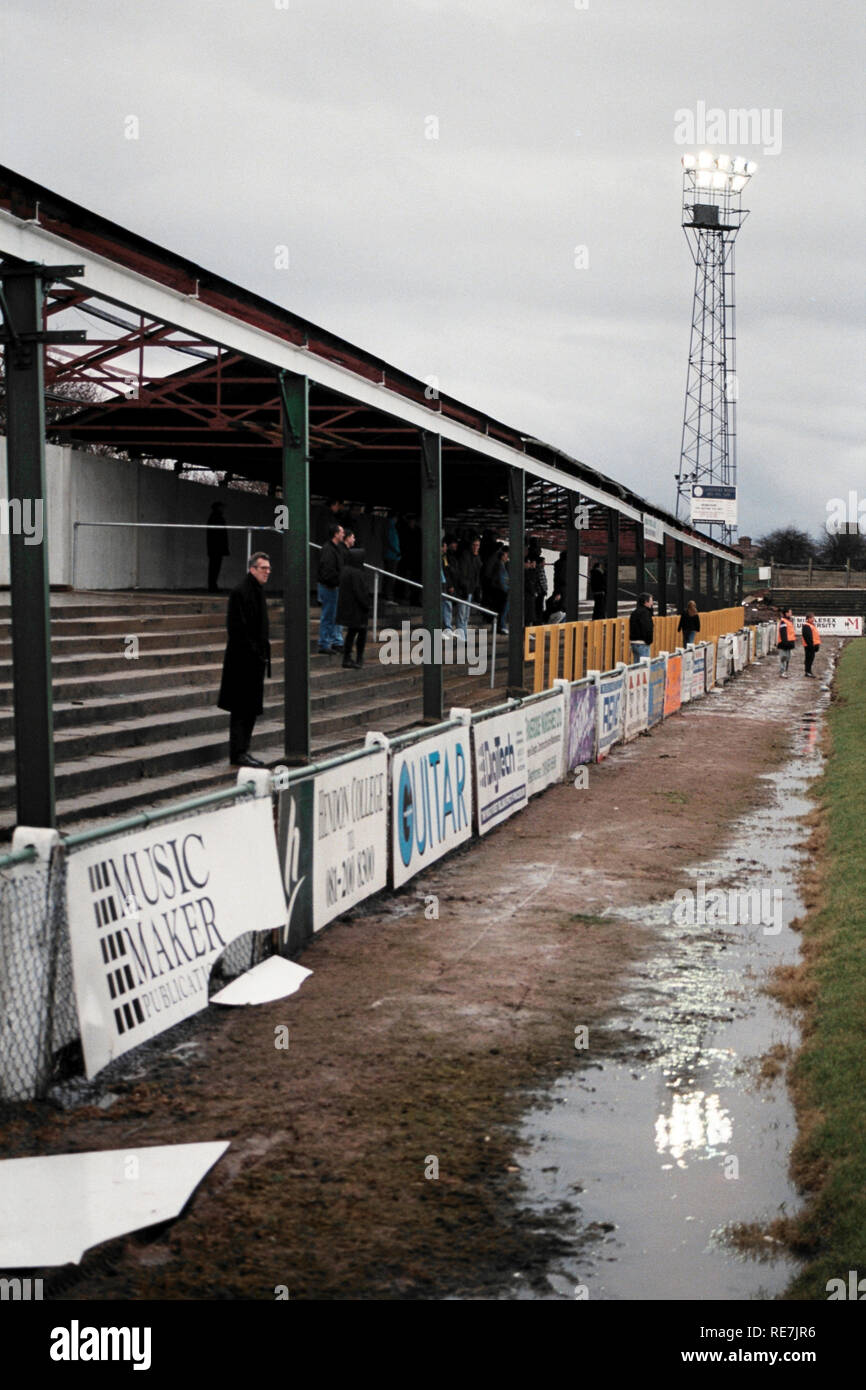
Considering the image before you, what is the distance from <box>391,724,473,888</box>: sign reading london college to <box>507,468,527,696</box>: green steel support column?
9190 mm

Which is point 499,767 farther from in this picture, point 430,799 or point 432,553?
point 432,553

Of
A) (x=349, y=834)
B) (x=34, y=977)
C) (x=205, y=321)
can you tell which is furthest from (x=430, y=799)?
(x=34, y=977)

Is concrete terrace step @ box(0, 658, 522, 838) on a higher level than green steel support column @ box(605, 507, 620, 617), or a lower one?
lower

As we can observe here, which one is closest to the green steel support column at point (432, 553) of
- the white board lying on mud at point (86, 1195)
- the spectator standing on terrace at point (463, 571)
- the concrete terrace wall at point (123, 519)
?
the concrete terrace wall at point (123, 519)

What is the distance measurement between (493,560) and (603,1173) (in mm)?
20965

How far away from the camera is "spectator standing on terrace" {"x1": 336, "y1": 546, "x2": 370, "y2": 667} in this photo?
17500 mm

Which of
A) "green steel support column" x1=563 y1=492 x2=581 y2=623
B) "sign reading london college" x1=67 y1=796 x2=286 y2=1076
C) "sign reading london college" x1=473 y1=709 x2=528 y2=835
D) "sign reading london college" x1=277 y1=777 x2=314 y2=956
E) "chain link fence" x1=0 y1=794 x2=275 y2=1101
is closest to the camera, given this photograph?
"chain link fence" x1=0 y1=794 x2=275 y2=1101

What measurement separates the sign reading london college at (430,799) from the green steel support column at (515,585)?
919 cm

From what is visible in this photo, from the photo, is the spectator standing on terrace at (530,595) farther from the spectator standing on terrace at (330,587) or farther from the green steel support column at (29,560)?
the green steel support column at (29,560)

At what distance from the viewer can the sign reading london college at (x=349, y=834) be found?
8.70 metres

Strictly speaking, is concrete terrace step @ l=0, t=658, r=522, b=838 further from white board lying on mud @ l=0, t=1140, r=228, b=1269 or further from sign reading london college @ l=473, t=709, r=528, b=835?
white board lying on mud @ l=0, t=1140, r=228, b=1269

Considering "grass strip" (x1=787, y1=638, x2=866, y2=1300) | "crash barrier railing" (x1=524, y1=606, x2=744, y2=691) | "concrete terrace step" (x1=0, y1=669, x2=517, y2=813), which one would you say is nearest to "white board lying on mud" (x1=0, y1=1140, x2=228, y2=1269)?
"grass strip" (x1=787, y1=638, x2=866, y2=1300)
